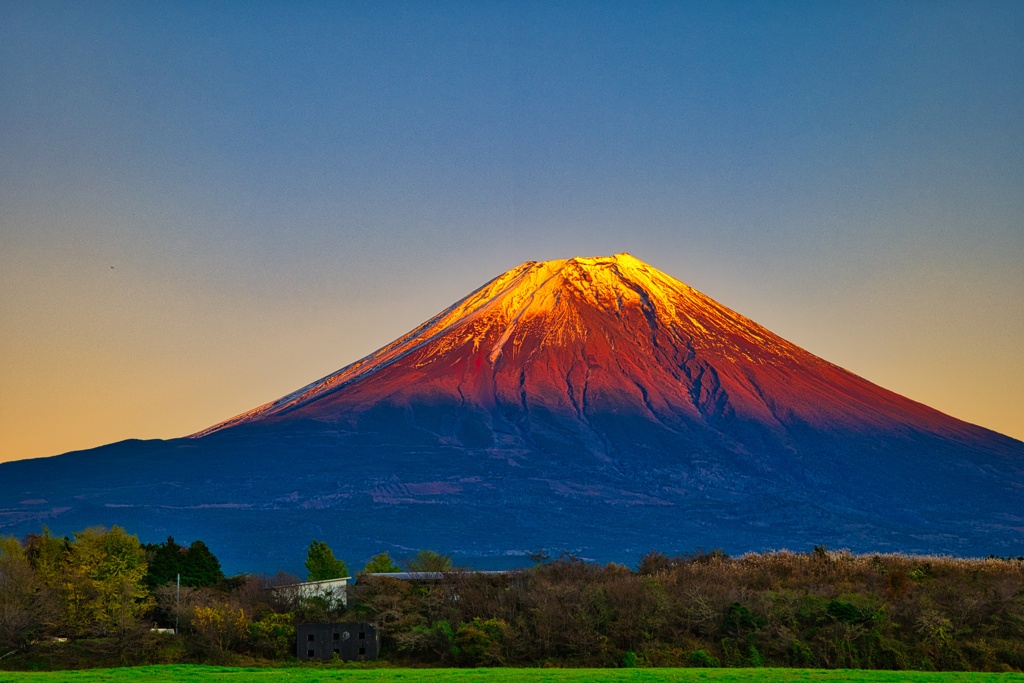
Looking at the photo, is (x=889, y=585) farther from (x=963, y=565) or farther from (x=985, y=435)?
(x=985, y=435)

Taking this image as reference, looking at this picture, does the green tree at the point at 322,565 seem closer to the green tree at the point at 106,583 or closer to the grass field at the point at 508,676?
the green tree at the point at 106,583

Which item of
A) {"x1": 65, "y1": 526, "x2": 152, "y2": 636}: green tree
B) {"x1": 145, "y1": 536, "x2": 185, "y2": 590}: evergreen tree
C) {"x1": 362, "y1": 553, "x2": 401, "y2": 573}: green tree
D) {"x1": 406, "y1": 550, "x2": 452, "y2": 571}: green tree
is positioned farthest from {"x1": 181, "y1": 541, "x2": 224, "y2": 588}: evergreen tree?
{"x1": 362, "y1": 553, "x2": 401, "y2": 573}: green tree

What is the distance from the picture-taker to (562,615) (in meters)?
47.1

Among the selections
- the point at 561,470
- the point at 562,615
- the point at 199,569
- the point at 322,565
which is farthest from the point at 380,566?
the point at 561,470

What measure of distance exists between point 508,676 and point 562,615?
946cm

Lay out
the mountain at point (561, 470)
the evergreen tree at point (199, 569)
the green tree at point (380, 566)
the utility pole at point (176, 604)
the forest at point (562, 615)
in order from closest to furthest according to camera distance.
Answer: the forest at point (562, 615) < the utility pole at point (176, 604) < the evergreen tree at point (199, 569) < the green tree at point (380, 566) < the mountain at point (561, 470)

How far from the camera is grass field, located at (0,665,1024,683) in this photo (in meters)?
36.1

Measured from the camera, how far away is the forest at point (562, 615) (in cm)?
4506

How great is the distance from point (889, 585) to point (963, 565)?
6.32m

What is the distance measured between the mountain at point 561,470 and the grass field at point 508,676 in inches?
4016

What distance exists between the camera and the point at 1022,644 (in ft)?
145

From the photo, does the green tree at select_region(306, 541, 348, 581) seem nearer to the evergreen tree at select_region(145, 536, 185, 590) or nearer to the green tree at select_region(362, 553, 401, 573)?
the green tree at select_region(362, 553, 401, 573)

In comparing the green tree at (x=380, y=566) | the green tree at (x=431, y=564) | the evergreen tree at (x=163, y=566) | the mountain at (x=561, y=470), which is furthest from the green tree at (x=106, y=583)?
the mountain at (x=561, y=470)

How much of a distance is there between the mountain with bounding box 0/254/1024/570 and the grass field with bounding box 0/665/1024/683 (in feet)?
335
